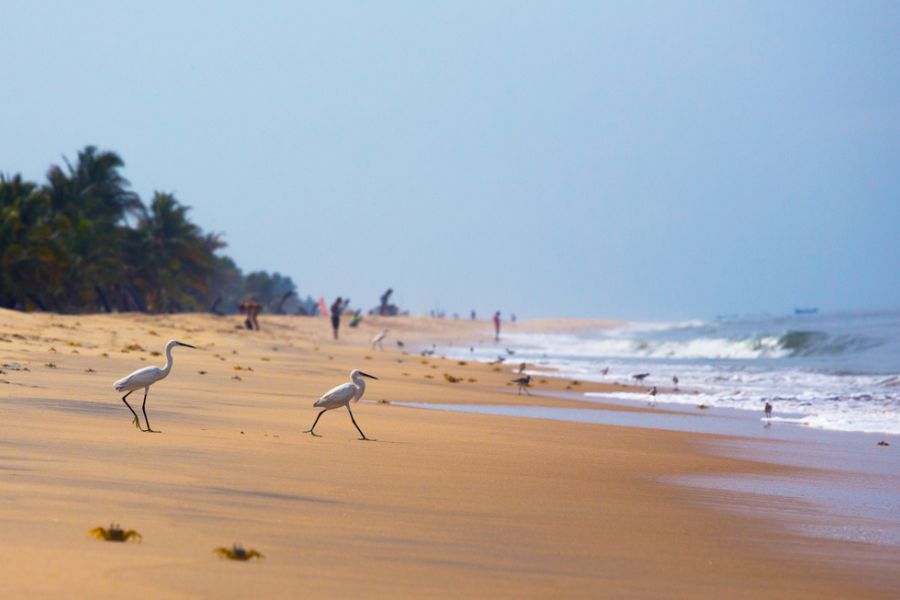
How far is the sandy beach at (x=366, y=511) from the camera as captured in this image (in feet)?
16.3

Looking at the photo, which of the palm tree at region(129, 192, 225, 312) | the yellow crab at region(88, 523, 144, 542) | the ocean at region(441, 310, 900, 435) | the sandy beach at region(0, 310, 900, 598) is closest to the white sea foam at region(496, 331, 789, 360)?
the ocean at region(441, 310, 900, 435)

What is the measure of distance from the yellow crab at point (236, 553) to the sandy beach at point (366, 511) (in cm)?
6

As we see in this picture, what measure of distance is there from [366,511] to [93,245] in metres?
43.4

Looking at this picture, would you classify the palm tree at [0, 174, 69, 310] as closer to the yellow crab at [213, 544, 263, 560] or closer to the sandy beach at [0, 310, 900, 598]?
the sandy beach at [0, 310, 900, 598]

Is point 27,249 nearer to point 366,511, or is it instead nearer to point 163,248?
point 163,248

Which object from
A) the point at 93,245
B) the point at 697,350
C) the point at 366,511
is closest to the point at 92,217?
the point at 93,245

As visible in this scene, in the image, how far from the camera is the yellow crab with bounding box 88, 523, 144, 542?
518 centimetres

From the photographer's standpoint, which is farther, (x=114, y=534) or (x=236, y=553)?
(x=114, y=534)

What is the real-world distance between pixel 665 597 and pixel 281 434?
5.76 metres

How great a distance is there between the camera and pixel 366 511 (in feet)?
21.9

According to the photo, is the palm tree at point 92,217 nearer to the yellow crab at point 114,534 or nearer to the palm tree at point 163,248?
the palm tree at point 163,248

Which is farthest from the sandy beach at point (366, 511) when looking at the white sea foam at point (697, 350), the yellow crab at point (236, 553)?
the white sea foam at point (697, 350)

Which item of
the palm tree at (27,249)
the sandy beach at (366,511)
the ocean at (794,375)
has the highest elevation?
the palm tree at (27,249)

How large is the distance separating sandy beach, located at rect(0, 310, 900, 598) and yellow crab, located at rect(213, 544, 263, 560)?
64 millimetres
